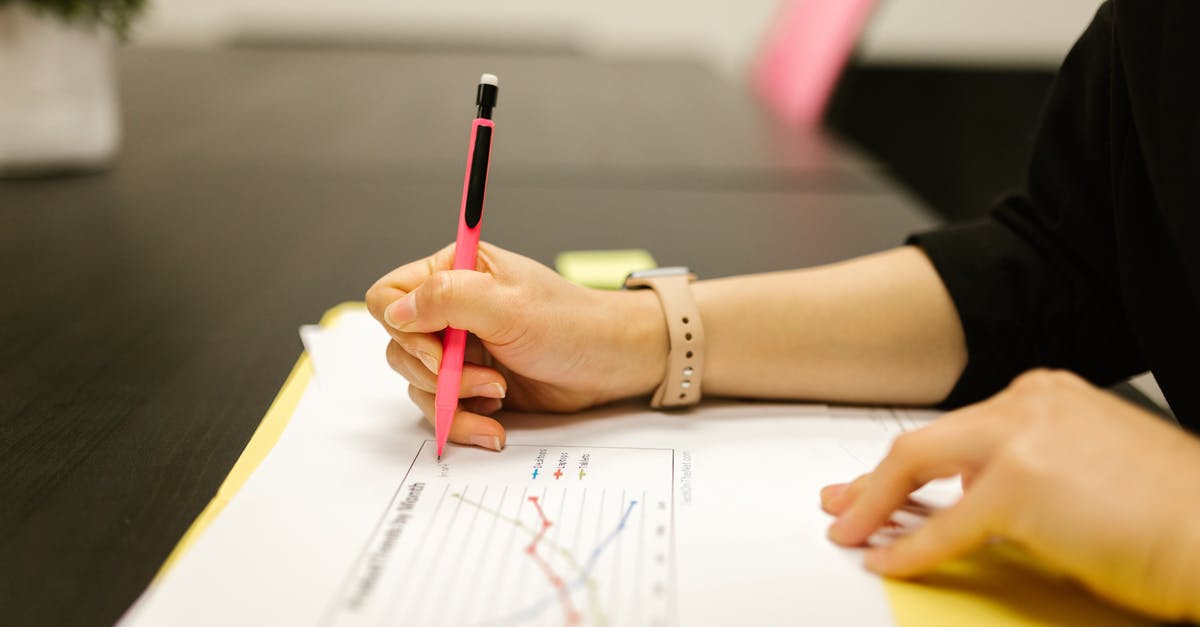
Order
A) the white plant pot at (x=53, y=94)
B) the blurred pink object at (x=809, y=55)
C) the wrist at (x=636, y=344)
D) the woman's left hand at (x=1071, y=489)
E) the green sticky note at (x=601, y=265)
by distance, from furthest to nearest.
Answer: the blurred pink object at (x=809, y=55)
the white plant pot at (x=53, y=94)
the green sticky note at (x=601, y=265)
the wrist at (x=636, y=344)
the woman's left hand at (x=1071, y=489)

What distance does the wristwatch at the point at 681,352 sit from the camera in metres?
0.64

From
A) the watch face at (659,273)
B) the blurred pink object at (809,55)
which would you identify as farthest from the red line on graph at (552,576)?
the blurred pink object at (809,55)

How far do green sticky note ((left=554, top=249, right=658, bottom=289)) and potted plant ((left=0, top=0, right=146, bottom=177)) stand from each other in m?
0.61

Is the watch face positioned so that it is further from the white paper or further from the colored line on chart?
the colored line on chart

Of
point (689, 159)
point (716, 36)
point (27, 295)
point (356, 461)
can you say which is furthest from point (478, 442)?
point (716, 36)

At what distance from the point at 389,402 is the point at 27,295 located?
358mm

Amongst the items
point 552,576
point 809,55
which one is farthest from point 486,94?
point 809,55

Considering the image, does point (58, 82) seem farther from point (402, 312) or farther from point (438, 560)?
point (438, 560)

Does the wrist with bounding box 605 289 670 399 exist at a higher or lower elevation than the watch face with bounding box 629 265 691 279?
lower

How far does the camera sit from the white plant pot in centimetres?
107

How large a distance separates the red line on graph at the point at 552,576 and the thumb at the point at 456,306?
0.39 feet

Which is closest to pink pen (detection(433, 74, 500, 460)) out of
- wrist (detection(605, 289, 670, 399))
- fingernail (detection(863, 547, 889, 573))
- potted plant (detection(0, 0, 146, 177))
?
wrist (detection(605, 289, 670, 399))

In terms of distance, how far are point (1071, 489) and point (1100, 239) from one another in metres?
0.32

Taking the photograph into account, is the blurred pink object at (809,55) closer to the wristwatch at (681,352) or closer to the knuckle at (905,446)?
the wristwatch at (681,352)
